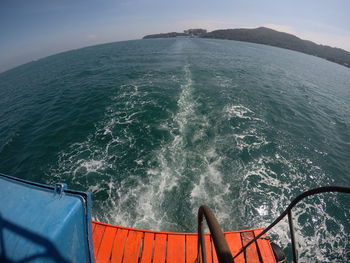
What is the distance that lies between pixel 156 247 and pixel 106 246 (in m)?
2.13

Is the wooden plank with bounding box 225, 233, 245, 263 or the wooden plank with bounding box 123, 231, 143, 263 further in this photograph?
the wooden plank with bounding box 225, 233, 245, 263

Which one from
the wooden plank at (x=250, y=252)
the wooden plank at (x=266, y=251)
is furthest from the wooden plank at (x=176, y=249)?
the wooden plank at (x=266, y=251)

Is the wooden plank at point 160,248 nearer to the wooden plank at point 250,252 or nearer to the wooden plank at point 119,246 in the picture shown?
the wooden plank at point 119,246

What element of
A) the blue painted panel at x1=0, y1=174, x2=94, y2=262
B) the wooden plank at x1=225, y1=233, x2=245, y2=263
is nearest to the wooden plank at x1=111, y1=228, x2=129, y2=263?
the blue painted panel at x1=0, y1=174, x2=94, y2=262

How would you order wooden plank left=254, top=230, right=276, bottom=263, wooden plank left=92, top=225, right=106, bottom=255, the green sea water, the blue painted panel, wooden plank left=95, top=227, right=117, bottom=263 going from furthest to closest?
1. the green sea water
2. wooden plank left=92, top=225, right=106, bottom=255
3. wooden plank left=254, top=230, right=276, bottom=263
4. wooden plank left=95, top=227, right=117, bottom=263
5. the blue painted panel

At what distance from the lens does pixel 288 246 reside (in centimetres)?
805

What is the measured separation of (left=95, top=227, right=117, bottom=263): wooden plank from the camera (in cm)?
570

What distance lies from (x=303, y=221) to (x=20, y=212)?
45.6 ft

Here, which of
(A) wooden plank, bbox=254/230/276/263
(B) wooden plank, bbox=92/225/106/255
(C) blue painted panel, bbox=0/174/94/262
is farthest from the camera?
(B) wooden plank, bbox=92/225/106/255

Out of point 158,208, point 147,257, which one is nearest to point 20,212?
point 147,257

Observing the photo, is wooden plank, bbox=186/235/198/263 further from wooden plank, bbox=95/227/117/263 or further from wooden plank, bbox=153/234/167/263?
wooden plank, bbox=95/227/117/263

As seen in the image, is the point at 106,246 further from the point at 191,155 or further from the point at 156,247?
the point at 191,155

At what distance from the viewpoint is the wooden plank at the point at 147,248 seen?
5713 millimetres

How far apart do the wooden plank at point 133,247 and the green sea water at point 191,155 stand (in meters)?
1.90
